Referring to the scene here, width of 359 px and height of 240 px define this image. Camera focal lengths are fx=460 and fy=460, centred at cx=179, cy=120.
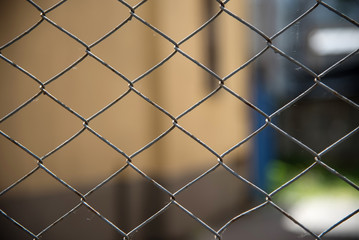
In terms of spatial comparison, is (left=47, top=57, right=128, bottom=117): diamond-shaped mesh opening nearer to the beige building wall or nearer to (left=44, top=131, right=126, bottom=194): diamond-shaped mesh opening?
the beige building wall

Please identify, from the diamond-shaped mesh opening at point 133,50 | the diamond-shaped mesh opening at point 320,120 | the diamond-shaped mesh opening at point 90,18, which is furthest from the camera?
the diamond-shaped mesh opening at point 320,120

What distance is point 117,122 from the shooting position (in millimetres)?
3590

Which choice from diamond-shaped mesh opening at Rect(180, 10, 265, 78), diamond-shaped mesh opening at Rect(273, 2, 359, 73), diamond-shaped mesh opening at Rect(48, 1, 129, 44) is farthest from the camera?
diamond-shaped mesh opening at Rect(273, 2, 359, 73)

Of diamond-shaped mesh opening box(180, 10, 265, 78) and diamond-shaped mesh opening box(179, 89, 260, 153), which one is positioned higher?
diamond-shaped mesh opening box(180, 10, 265, 78)

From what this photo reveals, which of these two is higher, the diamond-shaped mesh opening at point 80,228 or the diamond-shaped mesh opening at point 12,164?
the diamond-shaped mesh opening at point 12,164

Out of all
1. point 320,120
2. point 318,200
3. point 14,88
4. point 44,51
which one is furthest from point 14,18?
point 320,120

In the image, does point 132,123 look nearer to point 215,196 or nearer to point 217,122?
point 217,122

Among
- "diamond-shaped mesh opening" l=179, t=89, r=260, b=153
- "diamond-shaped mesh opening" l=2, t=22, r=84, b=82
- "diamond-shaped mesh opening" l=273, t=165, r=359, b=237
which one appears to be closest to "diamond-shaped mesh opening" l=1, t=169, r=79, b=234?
"diamond-shaped mesh opening" l=2, t=22, r=84, b=82

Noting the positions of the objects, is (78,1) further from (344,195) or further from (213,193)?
(344,195)

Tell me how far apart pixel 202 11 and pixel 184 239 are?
6.97 feet

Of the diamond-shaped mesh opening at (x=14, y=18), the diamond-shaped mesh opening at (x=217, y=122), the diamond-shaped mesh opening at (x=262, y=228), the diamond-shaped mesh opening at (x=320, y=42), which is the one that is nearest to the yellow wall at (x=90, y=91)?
the diamond-shaped mesh opening at (x=14, y=18)

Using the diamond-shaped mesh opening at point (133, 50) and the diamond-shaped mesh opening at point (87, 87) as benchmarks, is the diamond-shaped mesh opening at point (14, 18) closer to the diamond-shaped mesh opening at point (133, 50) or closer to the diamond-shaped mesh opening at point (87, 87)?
the diamond-shaped mesh opening at point (87, 87)

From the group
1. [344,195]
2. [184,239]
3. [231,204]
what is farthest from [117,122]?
[344,195]

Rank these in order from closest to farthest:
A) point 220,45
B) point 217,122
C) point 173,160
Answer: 1. point 173,160
2. point 217,122
3. point 220,45
